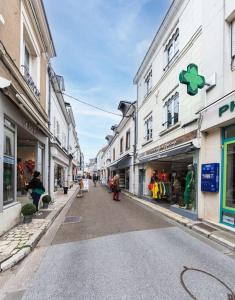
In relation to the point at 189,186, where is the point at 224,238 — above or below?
below

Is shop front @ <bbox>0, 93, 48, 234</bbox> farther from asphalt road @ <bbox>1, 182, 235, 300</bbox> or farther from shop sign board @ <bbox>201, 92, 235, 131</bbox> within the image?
shop sign board @ <bbox>201, 92, 235, 131</bbox>

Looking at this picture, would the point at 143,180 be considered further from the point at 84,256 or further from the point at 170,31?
the point at 84,256

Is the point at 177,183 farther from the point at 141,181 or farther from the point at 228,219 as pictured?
the point at 141,181

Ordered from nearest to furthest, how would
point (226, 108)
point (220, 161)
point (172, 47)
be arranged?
point (226, 108) → point (220, 161) → point (172, 47)

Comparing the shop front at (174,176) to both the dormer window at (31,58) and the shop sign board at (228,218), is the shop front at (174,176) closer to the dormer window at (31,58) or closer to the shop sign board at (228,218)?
the shop sign board at (228,218)

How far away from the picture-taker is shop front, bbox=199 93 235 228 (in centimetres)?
659

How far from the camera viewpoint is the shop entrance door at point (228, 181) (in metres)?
6.63

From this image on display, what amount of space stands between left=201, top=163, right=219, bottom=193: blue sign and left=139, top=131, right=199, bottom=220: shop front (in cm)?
63

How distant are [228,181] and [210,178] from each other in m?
0.55

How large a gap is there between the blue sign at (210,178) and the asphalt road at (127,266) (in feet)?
5.21

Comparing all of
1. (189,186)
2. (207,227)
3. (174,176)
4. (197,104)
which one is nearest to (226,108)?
(197,104)

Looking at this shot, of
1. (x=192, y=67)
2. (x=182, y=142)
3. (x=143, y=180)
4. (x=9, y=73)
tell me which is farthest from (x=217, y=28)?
Answer: (x=143, y=180)

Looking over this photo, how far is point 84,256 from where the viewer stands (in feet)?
15.3

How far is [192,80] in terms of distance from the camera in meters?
7.19
